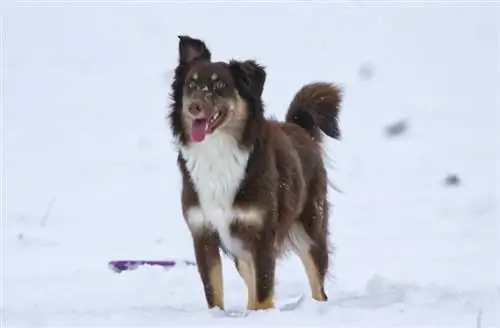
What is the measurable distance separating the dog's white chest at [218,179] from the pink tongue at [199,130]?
120 mm

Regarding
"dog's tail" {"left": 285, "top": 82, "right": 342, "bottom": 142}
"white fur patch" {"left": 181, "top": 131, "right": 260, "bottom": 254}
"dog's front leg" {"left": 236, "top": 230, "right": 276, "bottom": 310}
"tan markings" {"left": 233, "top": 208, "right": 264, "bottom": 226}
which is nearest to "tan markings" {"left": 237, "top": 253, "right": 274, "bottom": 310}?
"dog's front leg" {"left": 236, "top": 230, "right": 276, "bottom": 310}

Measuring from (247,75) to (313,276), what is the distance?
6.55ft

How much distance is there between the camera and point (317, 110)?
9.20 m

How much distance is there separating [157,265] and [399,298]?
11.3ft

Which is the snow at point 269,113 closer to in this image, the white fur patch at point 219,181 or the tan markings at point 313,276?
the tan markings at point 313,276

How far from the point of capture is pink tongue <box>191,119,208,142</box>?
23.1 feet

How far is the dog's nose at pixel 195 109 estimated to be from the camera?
6.91 m

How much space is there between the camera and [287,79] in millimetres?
25594

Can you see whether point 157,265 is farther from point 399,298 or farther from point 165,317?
point 165,317

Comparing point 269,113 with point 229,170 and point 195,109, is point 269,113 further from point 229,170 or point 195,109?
point 195,109

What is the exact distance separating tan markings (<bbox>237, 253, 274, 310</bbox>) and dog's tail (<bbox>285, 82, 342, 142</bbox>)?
1811 millimetres

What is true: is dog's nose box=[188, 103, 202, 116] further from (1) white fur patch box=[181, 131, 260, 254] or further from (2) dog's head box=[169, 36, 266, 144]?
(1) white fur patch box=[181, 131, 260, 254]

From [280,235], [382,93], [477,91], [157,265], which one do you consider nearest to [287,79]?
[382,93]

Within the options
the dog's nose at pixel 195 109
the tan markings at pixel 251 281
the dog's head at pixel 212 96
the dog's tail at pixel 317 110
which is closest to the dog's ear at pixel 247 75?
the dog's head at pixel 212 96
